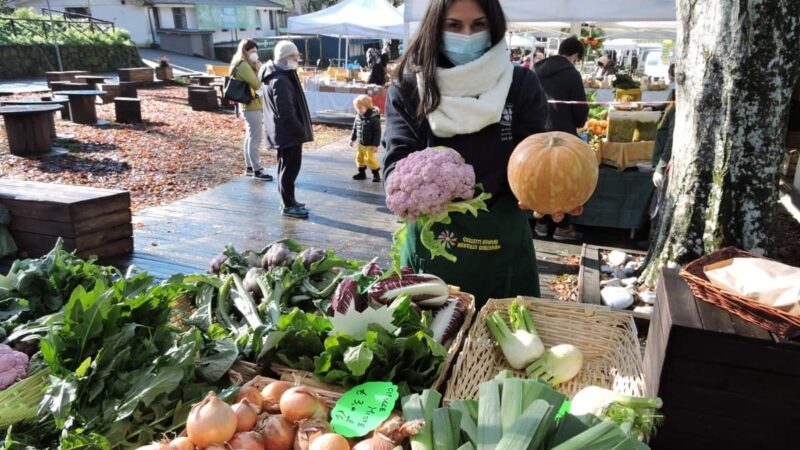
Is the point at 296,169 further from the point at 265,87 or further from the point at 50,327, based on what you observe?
the point at 50,327

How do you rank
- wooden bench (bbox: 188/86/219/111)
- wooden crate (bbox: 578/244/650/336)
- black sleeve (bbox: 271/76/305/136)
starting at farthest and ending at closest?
wooden bench (bbox: 188/86/219/111) < black sleeve (bbox: 271/76/305/136) < wooden crate (bbox: 578/244/650/336)

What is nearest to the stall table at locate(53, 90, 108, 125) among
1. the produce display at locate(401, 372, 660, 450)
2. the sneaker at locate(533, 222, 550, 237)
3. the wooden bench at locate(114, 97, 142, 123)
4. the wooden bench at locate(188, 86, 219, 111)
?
the wooden bench at locate(114, 97, 142, 123)

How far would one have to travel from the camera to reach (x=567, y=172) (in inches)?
64.6

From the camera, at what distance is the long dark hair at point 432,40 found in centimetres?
199

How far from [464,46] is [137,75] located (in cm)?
2037

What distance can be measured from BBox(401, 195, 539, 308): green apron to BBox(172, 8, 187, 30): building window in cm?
4077

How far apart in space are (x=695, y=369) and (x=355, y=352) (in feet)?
3.22

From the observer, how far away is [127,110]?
1195 centimetres

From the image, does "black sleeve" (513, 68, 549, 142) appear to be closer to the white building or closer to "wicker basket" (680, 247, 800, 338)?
"wicker basket" (680, 247, 800, 338)

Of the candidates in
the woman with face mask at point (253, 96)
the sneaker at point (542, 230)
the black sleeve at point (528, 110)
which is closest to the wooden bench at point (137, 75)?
the woman with face mask at point (253, 96)

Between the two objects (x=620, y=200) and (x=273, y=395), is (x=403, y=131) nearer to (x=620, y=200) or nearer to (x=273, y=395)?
(x=273, y=395)

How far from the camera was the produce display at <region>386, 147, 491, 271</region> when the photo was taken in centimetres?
163

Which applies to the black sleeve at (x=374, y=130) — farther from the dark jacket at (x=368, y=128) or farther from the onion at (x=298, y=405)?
the onion at (x=298, y=405)

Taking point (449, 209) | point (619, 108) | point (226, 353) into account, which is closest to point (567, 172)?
point (449, 209)
